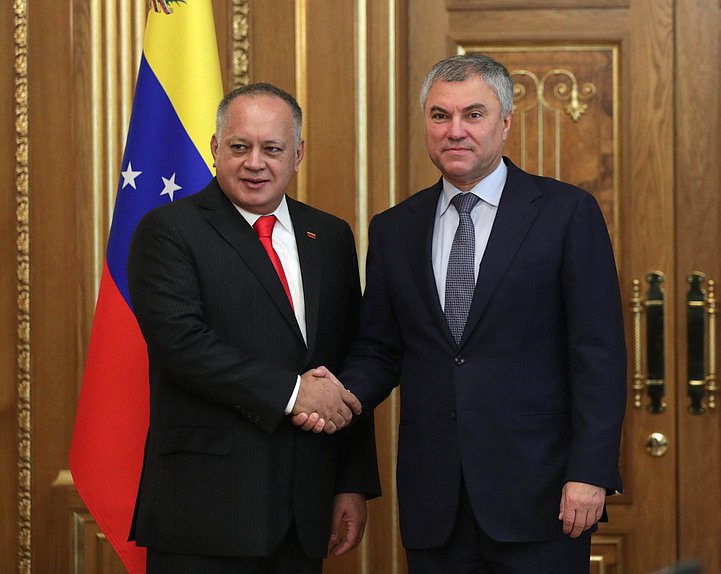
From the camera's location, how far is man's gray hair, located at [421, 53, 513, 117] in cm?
222

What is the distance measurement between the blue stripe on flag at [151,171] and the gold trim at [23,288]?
60 centimetres

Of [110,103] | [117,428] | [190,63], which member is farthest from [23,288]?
[190,63]

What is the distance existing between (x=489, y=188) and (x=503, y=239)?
147mm

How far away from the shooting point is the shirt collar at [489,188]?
7.46ft

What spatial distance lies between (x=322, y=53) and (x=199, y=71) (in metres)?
0.53

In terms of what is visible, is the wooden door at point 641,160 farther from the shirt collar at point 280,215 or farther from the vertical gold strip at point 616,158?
the shirt collar at point 280,215

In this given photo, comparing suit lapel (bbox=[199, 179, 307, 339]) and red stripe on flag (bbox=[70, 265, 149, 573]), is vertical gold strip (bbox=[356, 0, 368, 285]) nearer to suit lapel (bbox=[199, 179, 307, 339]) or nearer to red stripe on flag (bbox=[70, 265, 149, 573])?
red stripe on flag (bbox=[70, 265, 149, 573])

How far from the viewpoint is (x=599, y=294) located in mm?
2143

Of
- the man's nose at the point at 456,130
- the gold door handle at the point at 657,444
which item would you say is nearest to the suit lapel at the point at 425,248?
the man's nose at the point at 456,130

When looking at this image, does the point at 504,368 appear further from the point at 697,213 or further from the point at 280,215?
the point at 697,213

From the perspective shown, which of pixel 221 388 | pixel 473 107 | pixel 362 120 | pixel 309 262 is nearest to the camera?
pixel 221 388

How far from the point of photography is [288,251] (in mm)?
2348

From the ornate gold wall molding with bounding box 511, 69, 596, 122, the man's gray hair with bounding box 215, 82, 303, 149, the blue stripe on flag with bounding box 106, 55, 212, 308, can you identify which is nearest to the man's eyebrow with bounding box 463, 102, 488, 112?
the man's gray hair with bounding box 215, 82, 303, 149

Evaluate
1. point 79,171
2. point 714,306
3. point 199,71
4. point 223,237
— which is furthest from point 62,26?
point 714,306
